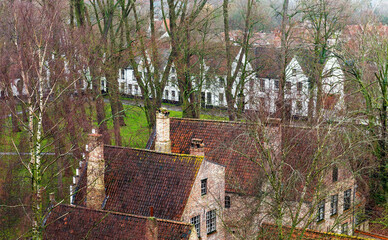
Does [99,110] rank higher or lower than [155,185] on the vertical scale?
higher

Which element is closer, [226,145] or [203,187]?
[203,187]

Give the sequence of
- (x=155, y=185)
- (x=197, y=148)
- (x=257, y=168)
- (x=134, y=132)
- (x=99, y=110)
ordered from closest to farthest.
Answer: (x=155, y=185), (x=197, y=148), (x=257, y=168), (x=99, y=110), (x=134, y=132)

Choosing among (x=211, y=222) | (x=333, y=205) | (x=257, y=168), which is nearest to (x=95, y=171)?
(x=211, y=222)

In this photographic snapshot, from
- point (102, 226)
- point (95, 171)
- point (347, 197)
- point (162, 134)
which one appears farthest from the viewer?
point (347, 197)

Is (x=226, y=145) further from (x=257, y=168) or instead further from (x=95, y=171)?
(x=95, y=171)

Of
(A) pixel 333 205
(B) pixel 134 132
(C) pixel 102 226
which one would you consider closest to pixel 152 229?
(C) pixel 102 226

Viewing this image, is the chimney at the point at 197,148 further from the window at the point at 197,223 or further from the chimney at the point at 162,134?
the window at the point at 197,223

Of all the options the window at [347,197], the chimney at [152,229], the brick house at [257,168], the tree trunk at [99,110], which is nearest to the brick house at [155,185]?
the brick house at [257,168]

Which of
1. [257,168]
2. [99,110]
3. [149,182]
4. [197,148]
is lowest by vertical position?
[149,182]
